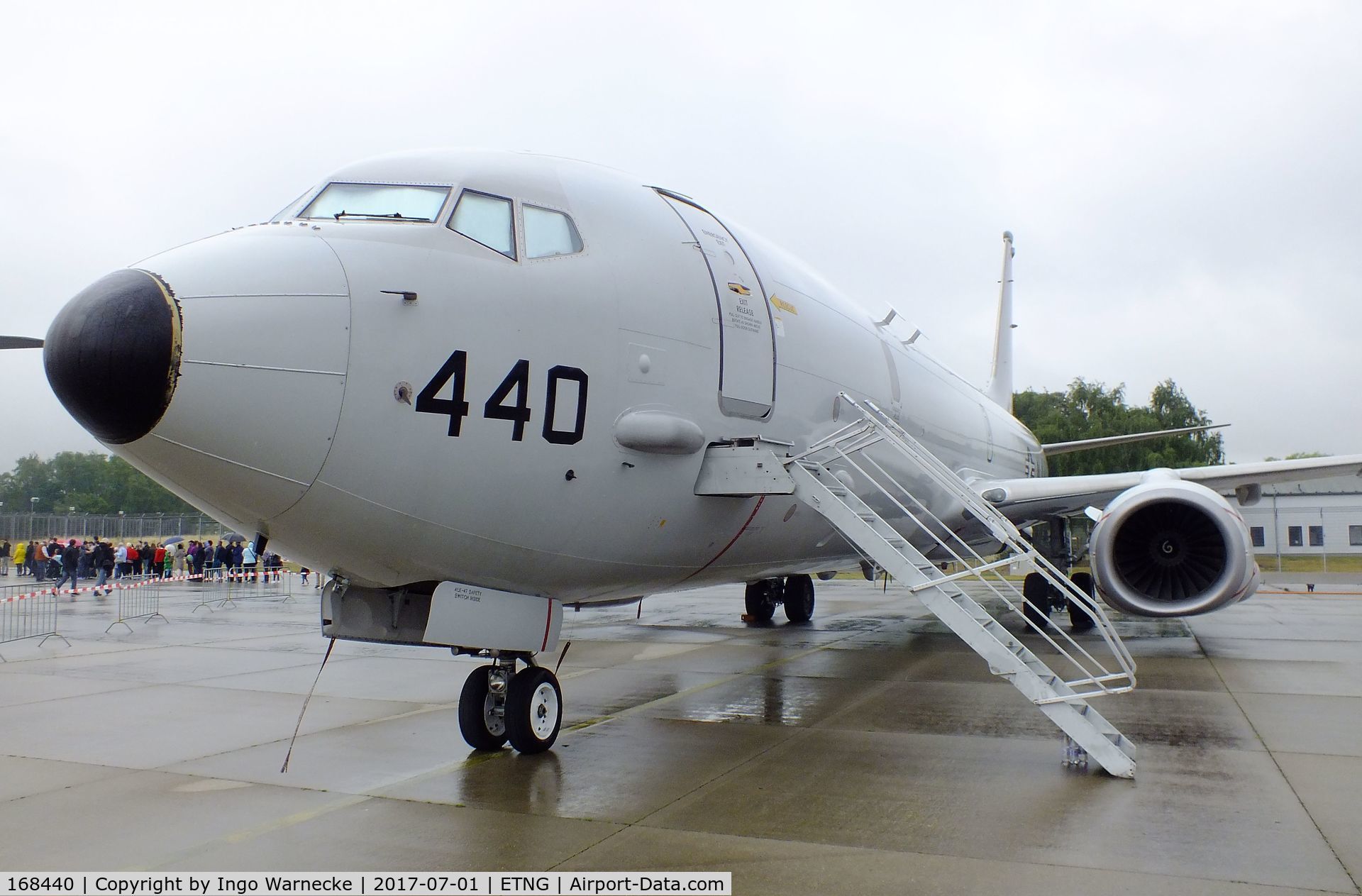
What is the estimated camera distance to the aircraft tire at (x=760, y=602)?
1764 cm

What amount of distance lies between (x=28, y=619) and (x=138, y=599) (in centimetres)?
556

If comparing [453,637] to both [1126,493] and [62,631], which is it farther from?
[62,631]

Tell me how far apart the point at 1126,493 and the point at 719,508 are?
16.6 feet

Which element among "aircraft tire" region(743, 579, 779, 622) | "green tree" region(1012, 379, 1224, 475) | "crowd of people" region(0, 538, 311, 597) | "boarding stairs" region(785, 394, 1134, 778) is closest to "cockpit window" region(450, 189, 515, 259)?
"boarding stairs" region(785, 394, 1134, 778)

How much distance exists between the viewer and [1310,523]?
4762 centimetres

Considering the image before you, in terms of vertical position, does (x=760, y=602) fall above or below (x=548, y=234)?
below

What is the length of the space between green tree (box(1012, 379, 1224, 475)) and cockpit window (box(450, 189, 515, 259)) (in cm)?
6066

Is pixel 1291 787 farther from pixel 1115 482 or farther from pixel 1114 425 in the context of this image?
pixel 1114 425

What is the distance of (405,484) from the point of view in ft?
17.2

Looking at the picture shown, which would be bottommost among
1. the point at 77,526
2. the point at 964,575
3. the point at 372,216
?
the point at 77,526

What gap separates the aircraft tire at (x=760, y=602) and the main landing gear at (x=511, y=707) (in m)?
10.9

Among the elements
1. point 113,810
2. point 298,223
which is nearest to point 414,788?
point 113,810

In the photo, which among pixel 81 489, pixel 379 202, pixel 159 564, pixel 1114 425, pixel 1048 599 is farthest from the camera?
pixel 81 489

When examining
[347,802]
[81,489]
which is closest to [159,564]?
[347,802]
